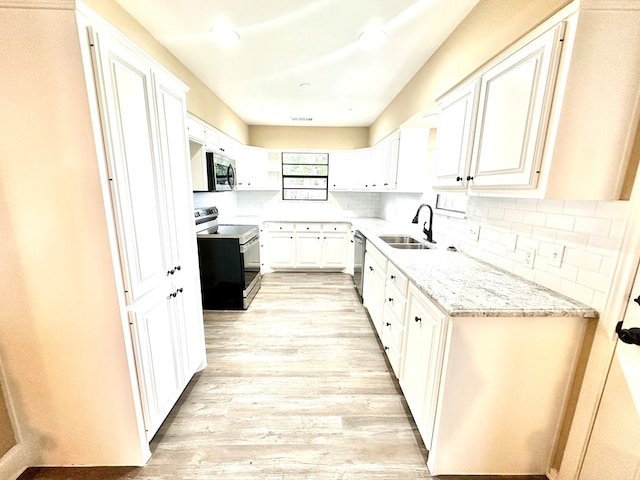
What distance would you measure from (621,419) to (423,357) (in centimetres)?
76

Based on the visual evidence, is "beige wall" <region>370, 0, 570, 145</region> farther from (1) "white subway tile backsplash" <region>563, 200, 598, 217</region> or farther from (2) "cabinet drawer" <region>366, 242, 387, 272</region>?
(2) "cabinet drawer" <region>366, 242, 387, 272</region>

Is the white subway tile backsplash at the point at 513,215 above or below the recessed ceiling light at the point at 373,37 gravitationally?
below

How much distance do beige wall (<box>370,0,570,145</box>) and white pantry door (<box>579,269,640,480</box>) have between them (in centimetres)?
125

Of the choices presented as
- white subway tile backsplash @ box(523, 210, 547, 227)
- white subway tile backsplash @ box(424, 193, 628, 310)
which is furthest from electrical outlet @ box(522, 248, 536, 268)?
white subway tile backsplash @ box(523, 210, 547, 227)

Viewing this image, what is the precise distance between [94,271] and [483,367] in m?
1.87

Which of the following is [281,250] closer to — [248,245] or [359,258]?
[248,245]

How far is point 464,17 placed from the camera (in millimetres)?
1714

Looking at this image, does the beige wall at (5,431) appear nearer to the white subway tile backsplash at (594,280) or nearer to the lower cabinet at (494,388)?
the lower cabinet at (494,388)

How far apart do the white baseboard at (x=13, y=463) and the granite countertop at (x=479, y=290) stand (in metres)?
2.28

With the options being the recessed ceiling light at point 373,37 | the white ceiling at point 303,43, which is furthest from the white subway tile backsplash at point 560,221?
the recessed ceiling light at point 373,37

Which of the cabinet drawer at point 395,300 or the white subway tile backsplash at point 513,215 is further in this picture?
the cabinet drawer at point 395,300

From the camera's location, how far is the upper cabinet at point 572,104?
97cm

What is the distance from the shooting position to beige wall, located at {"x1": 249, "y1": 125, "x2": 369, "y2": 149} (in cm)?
488

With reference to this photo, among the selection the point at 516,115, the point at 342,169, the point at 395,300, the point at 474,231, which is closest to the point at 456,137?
the point at 516,115
